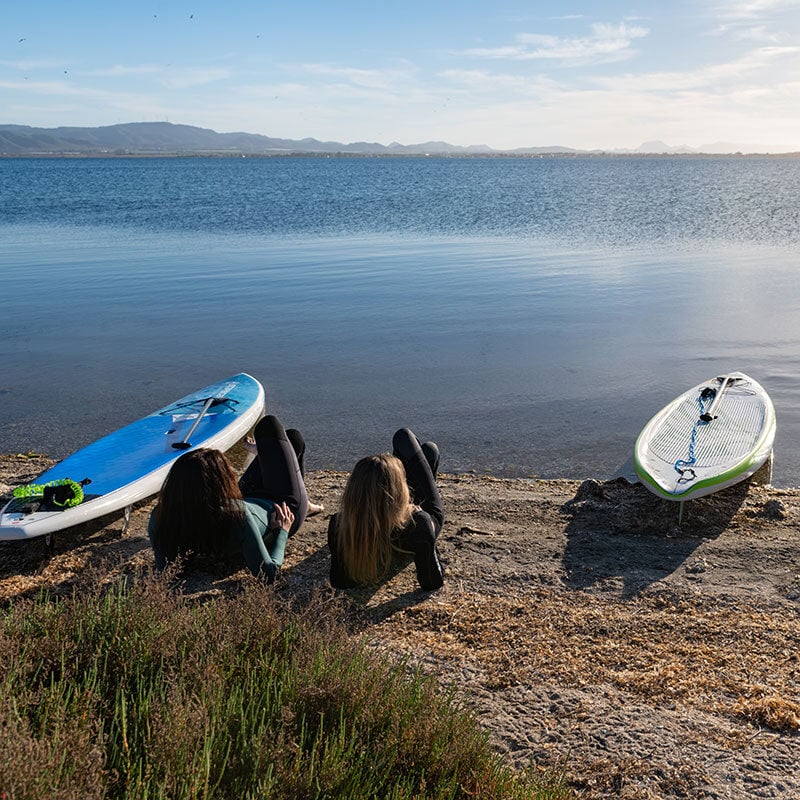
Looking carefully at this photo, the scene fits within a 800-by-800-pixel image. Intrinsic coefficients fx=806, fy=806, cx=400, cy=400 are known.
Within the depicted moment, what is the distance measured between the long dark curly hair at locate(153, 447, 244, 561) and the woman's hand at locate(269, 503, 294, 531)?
1.80ft

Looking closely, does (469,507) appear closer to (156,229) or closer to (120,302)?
(120,302)

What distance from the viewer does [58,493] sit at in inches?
247

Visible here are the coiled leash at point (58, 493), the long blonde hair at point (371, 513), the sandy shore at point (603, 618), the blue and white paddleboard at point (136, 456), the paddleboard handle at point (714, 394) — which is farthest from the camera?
the paddleboard handle at point (714, 394)

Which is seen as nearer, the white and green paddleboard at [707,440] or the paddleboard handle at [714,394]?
the white and green paddleboard at [707,440]

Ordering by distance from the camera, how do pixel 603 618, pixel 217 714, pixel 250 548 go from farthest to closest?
pixel 250 548
pixel 603 618
pixel 217 714

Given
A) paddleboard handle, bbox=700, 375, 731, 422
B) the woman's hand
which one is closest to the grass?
the woman's hand

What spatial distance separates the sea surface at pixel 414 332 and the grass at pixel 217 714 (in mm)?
4995

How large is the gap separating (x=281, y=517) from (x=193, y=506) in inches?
32.5

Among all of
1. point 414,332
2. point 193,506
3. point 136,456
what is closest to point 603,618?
point 193,506

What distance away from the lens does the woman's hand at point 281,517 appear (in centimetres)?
587

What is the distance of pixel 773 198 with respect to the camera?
53406mm

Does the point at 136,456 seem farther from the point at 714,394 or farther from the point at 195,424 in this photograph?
the point at 714,394

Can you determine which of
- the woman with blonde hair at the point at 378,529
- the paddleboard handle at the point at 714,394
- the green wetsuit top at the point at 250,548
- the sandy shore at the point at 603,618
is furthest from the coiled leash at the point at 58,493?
the paddleboard handle at the point at 714,394

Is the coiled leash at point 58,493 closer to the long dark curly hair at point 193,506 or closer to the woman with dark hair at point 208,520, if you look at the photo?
the woman with dark hair at point 208,520
